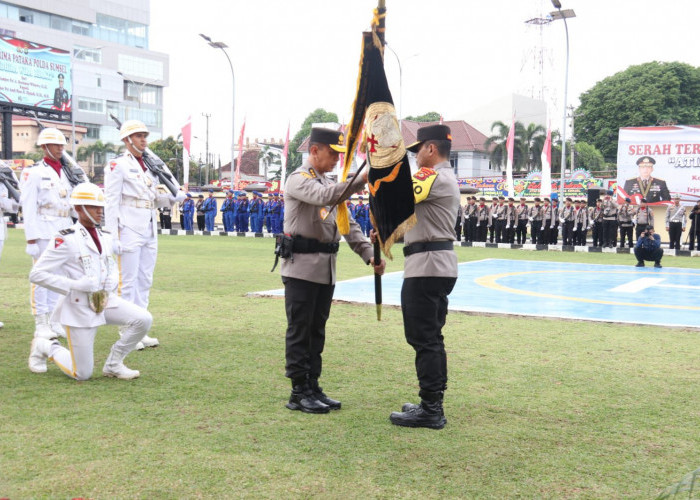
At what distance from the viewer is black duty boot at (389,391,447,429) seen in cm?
465

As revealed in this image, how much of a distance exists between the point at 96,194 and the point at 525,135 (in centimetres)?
6081

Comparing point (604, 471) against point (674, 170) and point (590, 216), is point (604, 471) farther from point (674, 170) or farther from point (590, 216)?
point (674, 170)

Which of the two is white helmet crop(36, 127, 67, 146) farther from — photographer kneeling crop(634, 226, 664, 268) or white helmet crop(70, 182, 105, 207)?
photographer kneeling crop(634, 226, 664, 268)

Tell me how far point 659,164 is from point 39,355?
25.9 m

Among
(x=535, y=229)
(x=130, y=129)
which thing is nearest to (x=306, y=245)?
(x=130, y=129)

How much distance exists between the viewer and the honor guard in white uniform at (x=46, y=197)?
7472 mm

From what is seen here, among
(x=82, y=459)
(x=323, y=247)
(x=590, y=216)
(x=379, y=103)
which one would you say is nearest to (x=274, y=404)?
(x=323, y=247)

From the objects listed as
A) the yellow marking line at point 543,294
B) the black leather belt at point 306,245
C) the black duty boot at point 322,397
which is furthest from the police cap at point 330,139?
the yellow marking line at point 543,294

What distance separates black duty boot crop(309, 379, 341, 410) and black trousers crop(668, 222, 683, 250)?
21.0 meters

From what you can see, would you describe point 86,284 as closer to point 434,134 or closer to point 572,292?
point 434,134

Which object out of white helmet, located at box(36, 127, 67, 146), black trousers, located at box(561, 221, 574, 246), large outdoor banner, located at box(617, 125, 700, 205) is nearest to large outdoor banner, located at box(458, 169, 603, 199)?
large outdoor banner, located at box(617, 125, 700, 205)

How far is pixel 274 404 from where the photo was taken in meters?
5.11

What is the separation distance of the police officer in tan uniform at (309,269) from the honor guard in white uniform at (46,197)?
3441mm

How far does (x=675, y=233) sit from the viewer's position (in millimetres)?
23234
